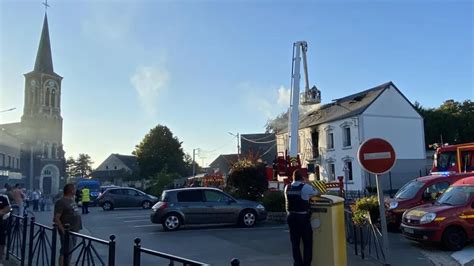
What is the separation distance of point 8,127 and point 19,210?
226 ft

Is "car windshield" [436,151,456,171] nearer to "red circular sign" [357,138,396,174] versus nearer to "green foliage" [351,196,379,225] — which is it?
"green foliage" [351,196,379,225]

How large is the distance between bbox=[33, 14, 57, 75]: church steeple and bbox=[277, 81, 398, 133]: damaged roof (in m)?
44.7

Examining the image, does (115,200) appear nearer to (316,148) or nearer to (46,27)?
(316,148)

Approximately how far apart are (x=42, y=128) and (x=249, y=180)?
5759 centimetres

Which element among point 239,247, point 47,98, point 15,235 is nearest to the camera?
point 15,235

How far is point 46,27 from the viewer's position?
72250mm

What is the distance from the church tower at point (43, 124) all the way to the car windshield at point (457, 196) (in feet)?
220

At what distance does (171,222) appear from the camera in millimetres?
16000

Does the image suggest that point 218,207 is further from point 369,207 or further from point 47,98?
point 47,98

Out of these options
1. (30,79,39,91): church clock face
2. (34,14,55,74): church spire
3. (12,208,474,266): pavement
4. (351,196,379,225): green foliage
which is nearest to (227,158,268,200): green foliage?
(12,208,474,266): pavement

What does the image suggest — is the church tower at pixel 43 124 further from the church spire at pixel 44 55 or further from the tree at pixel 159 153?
the tree at pixel 159 153

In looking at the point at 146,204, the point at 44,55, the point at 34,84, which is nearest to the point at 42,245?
the point at 146,204

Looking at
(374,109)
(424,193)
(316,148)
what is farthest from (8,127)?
(424,193)

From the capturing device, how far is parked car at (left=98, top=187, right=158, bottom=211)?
1148 inches
